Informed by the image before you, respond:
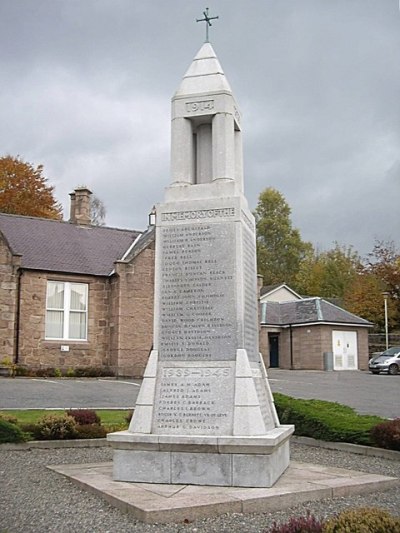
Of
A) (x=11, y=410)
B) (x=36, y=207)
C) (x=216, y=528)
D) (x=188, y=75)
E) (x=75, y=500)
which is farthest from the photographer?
(x=36, y=207)

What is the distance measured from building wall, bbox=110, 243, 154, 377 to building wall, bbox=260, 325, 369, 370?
37.4ft

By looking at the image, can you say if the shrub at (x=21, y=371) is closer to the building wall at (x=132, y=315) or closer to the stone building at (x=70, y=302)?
the stone building at (x=70, y=302)

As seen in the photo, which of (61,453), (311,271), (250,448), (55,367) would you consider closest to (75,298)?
(55,367)

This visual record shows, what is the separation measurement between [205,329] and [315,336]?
32453 millimetres

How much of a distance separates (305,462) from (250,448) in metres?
2.73

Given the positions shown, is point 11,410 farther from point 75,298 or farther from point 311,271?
point 311,271

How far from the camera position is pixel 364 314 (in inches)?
2051

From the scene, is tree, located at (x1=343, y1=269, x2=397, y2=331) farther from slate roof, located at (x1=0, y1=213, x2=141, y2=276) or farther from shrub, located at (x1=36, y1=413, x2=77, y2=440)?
shrub, located at (x1=36, y1=413, x2=77, y2=440)

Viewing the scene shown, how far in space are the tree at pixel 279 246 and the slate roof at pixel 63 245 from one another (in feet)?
123

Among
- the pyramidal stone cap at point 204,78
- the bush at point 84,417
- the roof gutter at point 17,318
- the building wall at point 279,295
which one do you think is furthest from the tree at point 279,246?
the pyramidal stone cap at point 204,78

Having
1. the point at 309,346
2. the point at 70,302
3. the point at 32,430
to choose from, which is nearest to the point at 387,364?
the point at 309,346

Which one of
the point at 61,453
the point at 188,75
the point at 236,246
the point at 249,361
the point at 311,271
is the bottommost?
the point at 61,453

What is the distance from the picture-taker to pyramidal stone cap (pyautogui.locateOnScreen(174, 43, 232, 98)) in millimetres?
9281

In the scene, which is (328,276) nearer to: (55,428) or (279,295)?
(279,295)
